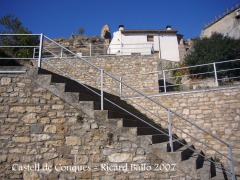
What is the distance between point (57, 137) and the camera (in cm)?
432

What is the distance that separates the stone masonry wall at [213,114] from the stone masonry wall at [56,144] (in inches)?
170

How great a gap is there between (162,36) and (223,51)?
953 cm

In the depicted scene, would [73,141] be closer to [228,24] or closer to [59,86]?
[59,86]

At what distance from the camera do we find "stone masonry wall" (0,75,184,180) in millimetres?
4141

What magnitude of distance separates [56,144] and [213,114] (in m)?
6.16

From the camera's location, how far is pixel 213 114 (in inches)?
302

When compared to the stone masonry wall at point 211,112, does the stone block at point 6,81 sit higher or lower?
higher

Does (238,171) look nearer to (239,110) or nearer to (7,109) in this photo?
(239,110)

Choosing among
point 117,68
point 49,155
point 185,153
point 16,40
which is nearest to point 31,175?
point 49,155

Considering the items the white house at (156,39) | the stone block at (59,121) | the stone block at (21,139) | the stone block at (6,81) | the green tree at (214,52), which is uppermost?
the white house at (156,39)

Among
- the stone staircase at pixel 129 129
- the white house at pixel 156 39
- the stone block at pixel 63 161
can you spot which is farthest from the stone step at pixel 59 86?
the white house at pixel 156 39

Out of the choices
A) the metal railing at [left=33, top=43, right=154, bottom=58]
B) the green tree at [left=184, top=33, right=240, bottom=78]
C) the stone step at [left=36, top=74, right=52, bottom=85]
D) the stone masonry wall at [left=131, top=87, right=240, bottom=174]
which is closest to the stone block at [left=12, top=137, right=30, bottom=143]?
the stone step at [left=36, top=74, right=52, bottom=85]

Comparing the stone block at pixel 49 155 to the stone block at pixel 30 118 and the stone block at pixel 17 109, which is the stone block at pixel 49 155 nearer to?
the stone block at pixel 30 118

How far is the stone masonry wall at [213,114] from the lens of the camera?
7.27 m
